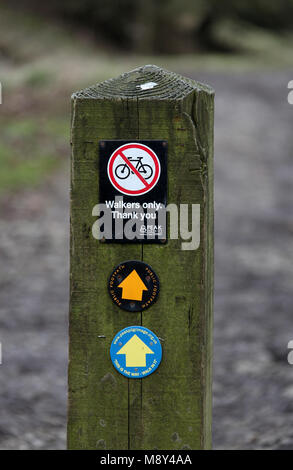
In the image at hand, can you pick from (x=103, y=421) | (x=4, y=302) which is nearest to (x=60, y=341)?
(x=4, y=302)

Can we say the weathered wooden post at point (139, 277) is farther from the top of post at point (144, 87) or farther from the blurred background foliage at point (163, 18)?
the blurred background foliage at point (163, 18)

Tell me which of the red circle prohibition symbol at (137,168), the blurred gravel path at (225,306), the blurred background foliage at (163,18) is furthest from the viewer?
the blurred background foliage at (163,18)

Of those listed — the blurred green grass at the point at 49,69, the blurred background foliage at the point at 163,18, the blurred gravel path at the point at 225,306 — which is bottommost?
the blurred gravel path at the point at 225,306

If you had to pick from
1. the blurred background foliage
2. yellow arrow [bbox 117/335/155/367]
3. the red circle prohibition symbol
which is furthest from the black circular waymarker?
the blurred background foliage

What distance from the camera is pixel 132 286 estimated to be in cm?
221

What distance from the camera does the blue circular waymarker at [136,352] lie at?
7.29ft

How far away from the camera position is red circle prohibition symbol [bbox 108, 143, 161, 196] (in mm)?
2186

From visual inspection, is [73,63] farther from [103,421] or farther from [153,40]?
[103,421]

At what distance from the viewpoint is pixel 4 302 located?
21.8 feet

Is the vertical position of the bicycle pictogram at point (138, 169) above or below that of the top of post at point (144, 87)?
below

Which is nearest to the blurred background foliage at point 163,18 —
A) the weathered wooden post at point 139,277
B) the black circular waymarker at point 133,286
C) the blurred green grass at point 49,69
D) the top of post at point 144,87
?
the blurred green grass at point 49,69

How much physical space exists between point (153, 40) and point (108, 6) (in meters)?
2.37

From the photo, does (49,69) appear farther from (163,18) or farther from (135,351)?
(135,351)

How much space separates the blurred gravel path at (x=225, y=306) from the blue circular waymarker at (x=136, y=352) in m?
1.94
